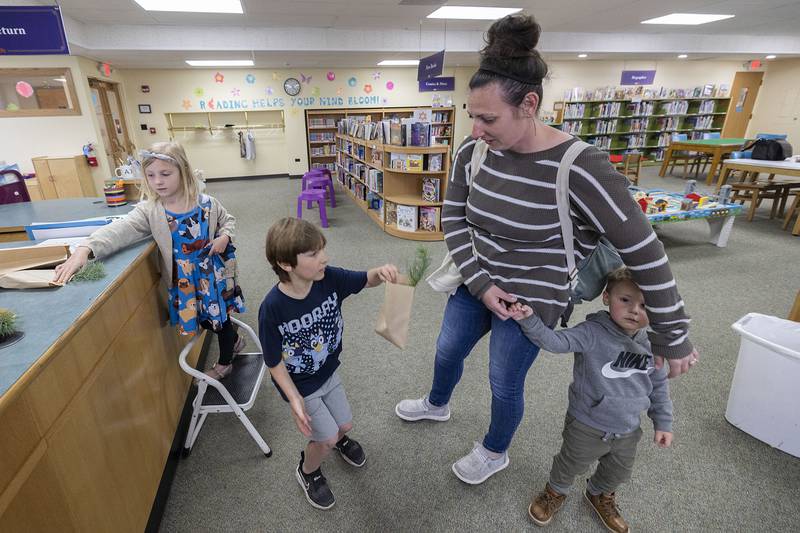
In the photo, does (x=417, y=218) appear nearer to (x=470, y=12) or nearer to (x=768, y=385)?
(x=470, y=12)

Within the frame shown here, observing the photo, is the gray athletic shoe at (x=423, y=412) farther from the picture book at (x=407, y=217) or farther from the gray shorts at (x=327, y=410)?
the picture book at (x=407, y=217)

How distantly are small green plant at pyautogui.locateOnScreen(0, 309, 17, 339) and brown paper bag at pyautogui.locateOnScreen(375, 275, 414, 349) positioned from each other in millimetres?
1024

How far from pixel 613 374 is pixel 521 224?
650 mm

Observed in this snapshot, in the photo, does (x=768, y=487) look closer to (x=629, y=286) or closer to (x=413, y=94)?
(x=629, y=286)

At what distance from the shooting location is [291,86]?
32.4 feet

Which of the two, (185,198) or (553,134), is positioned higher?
(553,134)

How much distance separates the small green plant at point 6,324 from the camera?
3.31 feet

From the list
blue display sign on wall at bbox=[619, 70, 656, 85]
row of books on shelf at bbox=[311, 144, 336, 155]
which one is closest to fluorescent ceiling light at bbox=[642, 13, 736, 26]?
blue display sign on wall at bbox=[619, 70, 656, 85]

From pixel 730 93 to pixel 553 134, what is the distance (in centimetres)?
1494

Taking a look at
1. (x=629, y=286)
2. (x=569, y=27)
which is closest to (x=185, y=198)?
(x=629, y=286)

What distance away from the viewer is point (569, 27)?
23.3 feet

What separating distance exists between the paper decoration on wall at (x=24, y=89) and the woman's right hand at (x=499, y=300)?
28.7 ft

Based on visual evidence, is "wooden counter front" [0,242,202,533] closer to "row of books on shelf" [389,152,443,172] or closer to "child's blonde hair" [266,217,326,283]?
"child's blonde hair" [266,217,326,283]

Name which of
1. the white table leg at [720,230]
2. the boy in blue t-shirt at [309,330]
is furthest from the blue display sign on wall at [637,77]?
the boy in blue t-shirt at [309,330]
